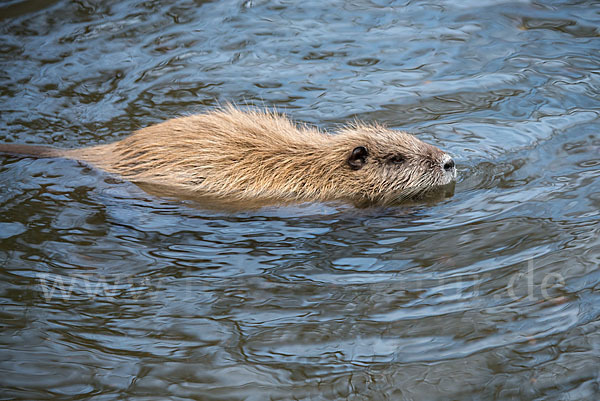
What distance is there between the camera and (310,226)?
3.99 metres

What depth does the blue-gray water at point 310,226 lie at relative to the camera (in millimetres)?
2824

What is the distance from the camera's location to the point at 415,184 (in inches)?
175

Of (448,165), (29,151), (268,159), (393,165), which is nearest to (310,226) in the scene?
(268,159)

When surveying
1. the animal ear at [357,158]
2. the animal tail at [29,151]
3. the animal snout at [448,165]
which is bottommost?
the animal snout at [448,165]

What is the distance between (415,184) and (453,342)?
1.69 meters

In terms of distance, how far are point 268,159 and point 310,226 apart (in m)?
0.53

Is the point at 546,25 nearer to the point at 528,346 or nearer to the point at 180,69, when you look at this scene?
the point at 180,69

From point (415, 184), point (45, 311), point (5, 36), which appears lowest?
point (415, 184)

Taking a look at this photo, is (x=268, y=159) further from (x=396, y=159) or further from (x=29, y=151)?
(x=29, y=151)

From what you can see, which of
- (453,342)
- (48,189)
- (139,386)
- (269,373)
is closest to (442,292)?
(453,342)

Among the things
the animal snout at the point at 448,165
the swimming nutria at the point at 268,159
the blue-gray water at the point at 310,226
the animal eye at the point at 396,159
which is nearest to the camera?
the blue-gray water at the point at 310,226

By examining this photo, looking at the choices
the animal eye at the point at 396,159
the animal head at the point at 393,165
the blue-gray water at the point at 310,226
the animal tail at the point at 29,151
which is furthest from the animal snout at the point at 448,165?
the animal tail at the point at 29,151

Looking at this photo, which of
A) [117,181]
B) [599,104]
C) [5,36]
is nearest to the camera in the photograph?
[117,181]

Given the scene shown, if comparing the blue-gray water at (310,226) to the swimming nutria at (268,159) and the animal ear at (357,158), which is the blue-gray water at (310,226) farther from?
the animal ear at (357,158)
